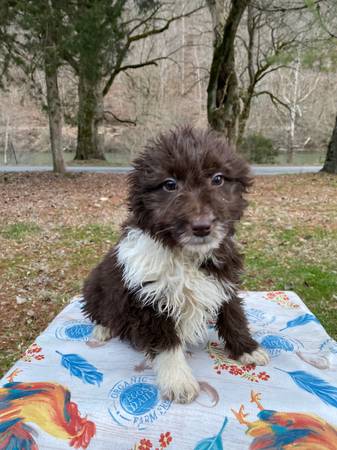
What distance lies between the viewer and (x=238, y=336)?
2.68 meters

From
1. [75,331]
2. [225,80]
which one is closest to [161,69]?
[225,80]

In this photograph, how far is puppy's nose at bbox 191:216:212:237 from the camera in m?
1.93

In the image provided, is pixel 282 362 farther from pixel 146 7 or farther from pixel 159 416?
pixel 146 7

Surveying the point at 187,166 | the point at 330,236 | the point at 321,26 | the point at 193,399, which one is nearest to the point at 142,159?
the point at 187,166

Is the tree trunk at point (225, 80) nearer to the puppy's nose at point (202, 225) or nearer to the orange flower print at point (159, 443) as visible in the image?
the puppy's nose at point (202, 225)

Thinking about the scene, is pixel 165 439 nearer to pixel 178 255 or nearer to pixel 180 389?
pixel 180 389

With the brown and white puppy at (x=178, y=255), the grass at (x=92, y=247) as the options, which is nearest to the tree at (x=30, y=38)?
the grass at (x=92, y=247)

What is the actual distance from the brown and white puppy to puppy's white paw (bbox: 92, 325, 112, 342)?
35cm

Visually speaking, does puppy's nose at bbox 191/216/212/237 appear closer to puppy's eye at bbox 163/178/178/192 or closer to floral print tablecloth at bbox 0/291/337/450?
puppy's eye at bbox 163/178/178/192

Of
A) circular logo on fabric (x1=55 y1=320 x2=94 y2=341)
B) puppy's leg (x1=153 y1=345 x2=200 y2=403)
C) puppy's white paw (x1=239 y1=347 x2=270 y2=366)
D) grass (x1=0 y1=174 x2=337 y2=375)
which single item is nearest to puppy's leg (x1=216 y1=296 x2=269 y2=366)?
puppy's white paw (x1=239 y1=347 x2=270 y2=366)

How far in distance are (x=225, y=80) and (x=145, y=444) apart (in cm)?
1176

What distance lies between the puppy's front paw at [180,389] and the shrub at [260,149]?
23512 millimetres

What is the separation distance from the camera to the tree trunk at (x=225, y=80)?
12188mm

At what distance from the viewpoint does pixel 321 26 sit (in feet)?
39.2
